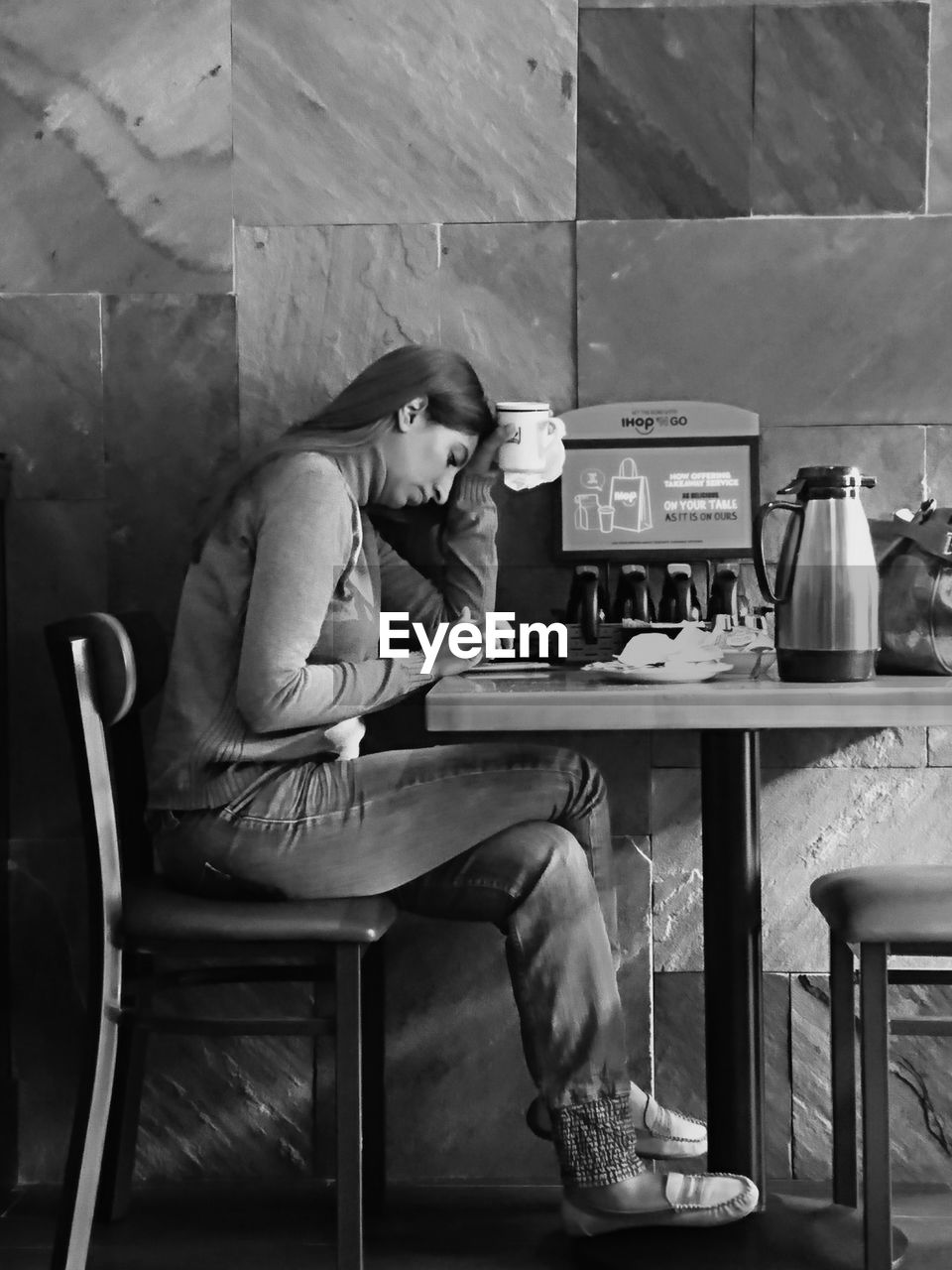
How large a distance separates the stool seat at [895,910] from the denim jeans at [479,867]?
0.33 metres

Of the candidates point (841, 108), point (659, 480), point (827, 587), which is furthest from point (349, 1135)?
point (841, 108)

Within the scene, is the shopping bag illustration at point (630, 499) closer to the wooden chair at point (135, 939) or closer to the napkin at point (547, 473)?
the napkin at point (547, 473)

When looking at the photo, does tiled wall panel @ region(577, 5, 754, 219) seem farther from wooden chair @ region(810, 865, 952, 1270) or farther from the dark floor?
the dark floor

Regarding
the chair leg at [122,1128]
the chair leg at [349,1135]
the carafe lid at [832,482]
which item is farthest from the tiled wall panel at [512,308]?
the chair leg at [122,1128]

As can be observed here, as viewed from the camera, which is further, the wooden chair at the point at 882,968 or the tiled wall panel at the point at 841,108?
the tiled wall panel at the point at 841,108

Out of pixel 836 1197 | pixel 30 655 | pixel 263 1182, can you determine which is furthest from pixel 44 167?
pixel 836 1197

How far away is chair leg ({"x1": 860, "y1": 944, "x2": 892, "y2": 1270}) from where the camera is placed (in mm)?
1866

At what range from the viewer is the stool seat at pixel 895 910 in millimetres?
1870

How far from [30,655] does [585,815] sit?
41.0 inches

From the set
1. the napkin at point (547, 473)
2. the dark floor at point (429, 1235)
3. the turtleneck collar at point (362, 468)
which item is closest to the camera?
the dark floor at point (429, 1235)

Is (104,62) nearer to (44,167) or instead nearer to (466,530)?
(44,167)

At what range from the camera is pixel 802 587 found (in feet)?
6.08

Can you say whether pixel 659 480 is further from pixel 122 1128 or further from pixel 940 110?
pixel 122 1128

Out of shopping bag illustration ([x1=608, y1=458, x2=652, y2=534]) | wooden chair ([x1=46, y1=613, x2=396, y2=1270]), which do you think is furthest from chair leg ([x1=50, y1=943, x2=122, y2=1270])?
shopping bag illustration ([x1=608, y1=458, x2=652, y2=534])
